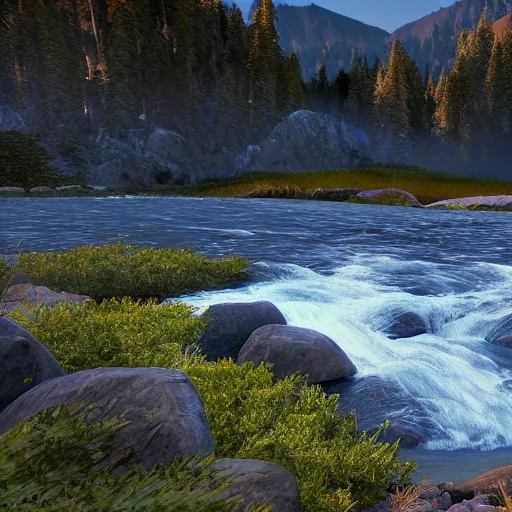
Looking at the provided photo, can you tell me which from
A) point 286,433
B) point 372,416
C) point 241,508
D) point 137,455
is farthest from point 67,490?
point 372,416

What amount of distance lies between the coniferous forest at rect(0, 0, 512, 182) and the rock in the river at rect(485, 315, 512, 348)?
69797 millimetres

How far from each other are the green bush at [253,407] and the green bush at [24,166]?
5614 cm

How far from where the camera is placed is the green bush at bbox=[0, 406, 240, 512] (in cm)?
274

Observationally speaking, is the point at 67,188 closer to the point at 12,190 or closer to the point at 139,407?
the point at 12,190

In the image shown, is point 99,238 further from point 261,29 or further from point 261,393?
point 261,29

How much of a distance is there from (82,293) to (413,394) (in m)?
7.53

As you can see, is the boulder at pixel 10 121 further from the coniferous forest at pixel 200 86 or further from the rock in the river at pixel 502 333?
the rock in the river at pixel 502 333

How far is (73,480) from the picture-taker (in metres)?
3.31

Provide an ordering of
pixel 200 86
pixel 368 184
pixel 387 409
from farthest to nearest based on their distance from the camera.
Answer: pixel 200 86, pixel 368 184, pixel 387 409

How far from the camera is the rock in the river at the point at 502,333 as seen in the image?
1087cm

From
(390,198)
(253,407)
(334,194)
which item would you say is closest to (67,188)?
(334,194)

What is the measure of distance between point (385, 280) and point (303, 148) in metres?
69.3

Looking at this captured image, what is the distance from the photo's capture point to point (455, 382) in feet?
29.8

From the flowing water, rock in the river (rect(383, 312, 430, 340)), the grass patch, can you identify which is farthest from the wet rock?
rock in the river (rect(383, 312, 430, 340))
